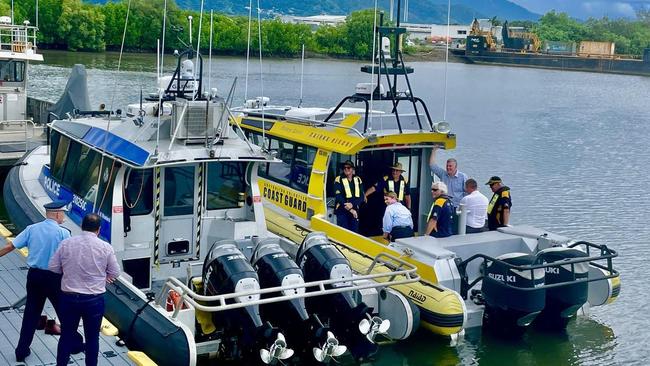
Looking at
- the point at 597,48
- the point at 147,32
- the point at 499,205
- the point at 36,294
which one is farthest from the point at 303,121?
the point at 597,48

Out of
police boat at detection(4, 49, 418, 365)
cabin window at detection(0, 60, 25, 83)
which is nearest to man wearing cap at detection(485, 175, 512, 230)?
police boat at detection(4, 49, 418, 365)

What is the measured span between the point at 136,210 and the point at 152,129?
103 cm

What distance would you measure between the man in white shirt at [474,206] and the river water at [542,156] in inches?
66.0

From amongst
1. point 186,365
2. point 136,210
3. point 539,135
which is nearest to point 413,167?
point 136,210

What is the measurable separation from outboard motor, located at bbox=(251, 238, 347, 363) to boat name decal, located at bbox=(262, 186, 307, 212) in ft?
12.5

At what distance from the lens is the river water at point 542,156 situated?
1120 centimetres

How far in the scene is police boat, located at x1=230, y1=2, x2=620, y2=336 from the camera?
10297 millimetres

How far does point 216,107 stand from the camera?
10.3 metres

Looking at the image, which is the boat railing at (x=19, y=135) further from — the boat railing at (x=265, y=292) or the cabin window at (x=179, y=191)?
the boat railing at (x=265, y=292)

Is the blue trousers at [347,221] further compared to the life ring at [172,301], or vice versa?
the blue trousers at [347,221]

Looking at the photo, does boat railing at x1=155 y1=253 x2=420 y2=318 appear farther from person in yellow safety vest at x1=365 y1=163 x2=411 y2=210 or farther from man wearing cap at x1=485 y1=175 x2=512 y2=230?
man wearing cap at x1=485 y1=175 x2=512 y2=230

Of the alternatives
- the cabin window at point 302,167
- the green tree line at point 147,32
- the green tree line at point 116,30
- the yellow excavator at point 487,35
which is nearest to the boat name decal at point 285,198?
the cabin window at point 302,167

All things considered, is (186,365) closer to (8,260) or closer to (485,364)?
(8,260)

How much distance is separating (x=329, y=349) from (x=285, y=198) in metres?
5.24
